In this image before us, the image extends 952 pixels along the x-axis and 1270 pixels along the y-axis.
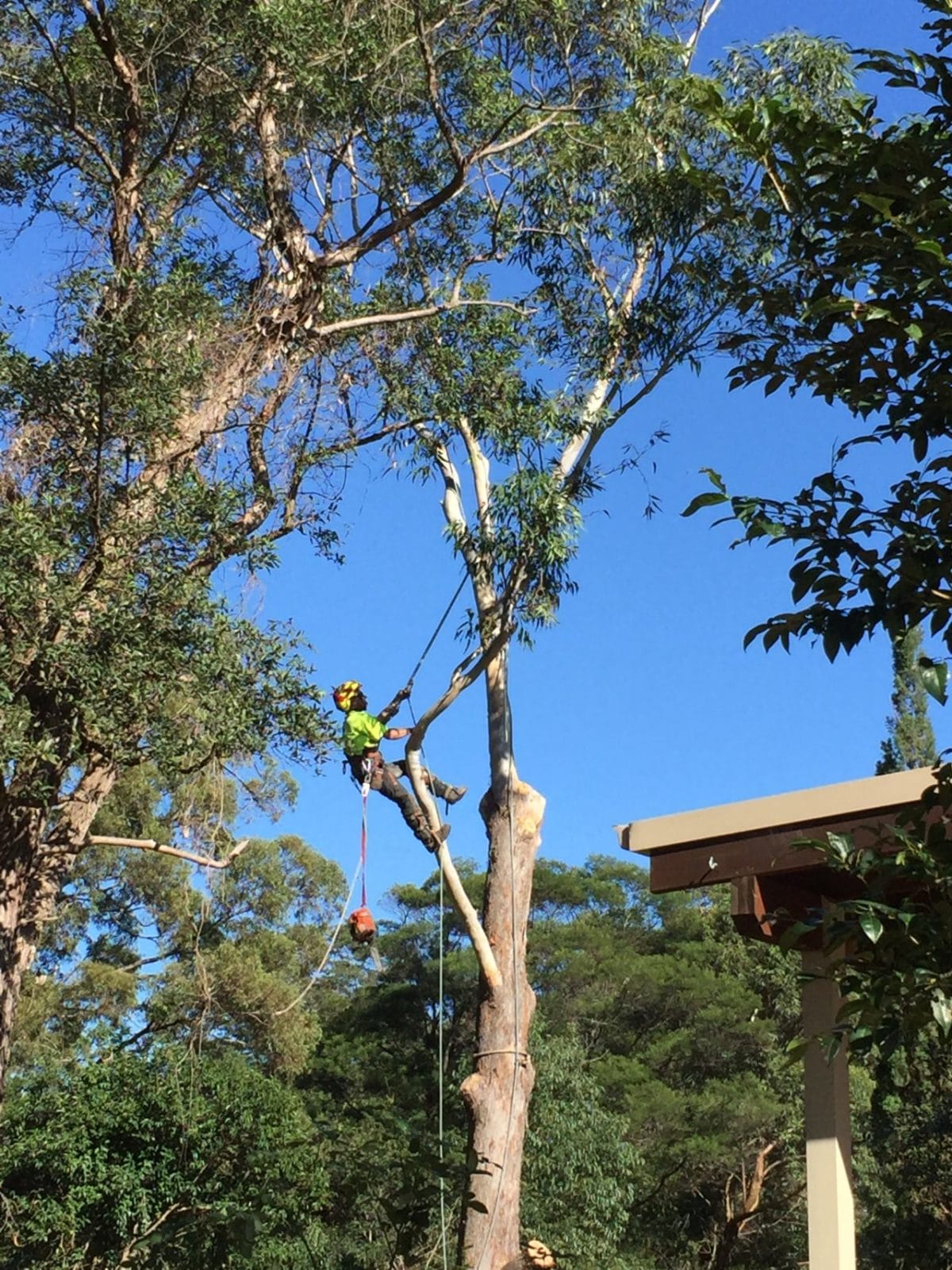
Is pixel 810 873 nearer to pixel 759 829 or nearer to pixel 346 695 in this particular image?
pixel 759 829

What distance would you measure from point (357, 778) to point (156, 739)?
132 cm

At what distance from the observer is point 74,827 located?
7.16 metres

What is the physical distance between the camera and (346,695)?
6.98 metres

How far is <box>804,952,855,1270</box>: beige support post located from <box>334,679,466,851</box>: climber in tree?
3.62 meters

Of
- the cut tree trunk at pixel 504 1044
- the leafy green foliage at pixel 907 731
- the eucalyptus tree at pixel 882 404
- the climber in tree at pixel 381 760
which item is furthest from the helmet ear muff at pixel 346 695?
the leafy green foliage at pixel 907 731

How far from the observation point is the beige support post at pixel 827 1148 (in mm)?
3648

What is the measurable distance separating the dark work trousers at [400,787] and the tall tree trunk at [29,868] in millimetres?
1276

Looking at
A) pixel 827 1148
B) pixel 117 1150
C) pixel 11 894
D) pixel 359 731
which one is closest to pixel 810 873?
pixel 827 1148

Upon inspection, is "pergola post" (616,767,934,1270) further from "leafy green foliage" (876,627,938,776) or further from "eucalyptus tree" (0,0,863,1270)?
"leafy green foliage" (876,627,938,776)

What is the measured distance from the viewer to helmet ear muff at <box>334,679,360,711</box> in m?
6.98

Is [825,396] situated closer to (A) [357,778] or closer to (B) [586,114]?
(A) [357,778]

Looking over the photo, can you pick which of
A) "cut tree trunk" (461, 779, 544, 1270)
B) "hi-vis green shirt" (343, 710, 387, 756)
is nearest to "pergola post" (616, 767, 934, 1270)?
"hi-vis green shirt" (343, 710, 387, 756)

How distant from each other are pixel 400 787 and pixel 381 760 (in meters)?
0.26

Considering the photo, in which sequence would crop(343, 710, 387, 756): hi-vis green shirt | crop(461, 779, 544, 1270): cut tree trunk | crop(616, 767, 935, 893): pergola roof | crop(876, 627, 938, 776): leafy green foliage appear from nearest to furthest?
1. crop(616, 767, 935, 893): pergola roof
2. crop(343, 710, 387, 756): hi-vis green shirt
3. crop(461, 779, 544, 1270): cut tree trunk
4. crop(876, 627, 938, 776): leafy green foliage
